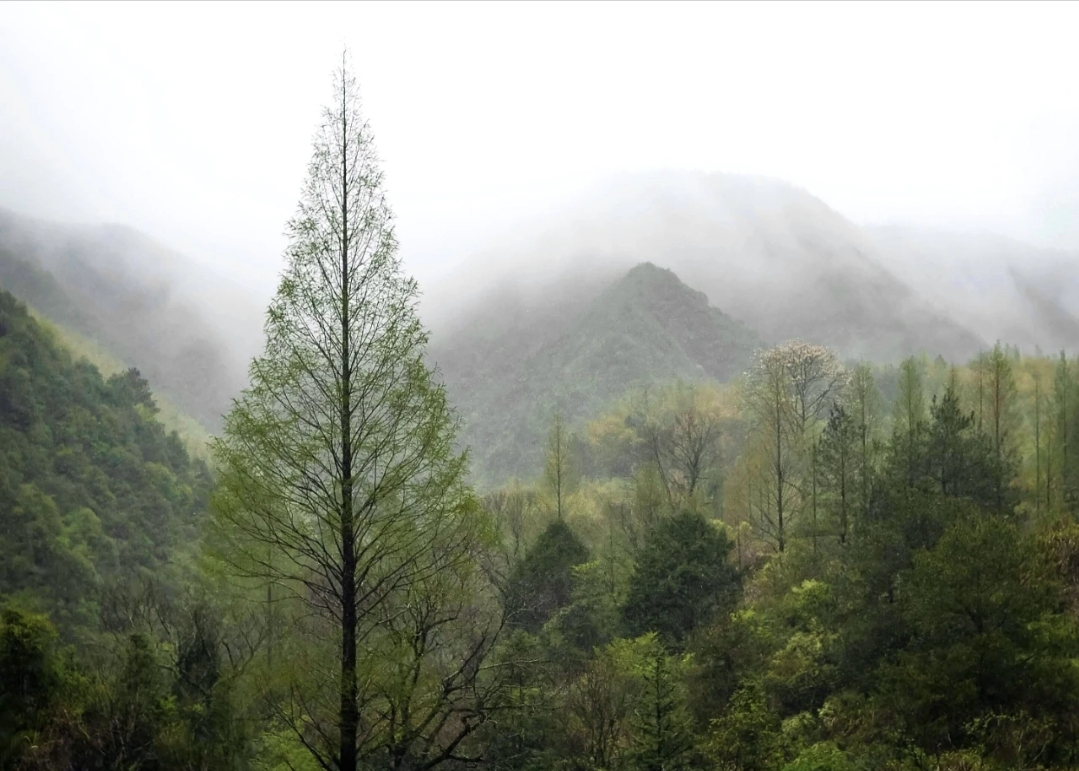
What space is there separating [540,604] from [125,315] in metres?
187

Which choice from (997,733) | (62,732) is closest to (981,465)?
(997,733)

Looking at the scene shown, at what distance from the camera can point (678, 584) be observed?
23922mm

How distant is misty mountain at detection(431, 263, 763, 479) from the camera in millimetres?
103188

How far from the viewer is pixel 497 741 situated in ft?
53.0

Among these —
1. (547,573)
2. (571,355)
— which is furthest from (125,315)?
(547,573)

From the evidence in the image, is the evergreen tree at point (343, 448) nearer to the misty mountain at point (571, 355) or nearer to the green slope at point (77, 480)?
the green slope at point (77, 480)

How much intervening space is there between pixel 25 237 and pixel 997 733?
20396 cm

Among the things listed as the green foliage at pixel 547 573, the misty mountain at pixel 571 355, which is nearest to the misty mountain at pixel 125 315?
the misty mountain at pixel 571 355

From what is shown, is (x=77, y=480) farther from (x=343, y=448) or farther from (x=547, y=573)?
(x=343, y=448)

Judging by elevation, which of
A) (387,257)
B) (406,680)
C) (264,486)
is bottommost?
(406,680)

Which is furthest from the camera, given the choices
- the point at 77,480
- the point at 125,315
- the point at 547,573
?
the point at 125,315

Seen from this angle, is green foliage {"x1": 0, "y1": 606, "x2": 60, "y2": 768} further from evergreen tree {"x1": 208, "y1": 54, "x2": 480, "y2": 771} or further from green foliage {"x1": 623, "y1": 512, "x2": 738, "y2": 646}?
green foliage {"x1": 623, "y1": 512, "x2": 738, "y2": 646}

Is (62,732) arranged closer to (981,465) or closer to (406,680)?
(406,680)

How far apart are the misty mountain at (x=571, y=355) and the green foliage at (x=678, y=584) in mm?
65580
